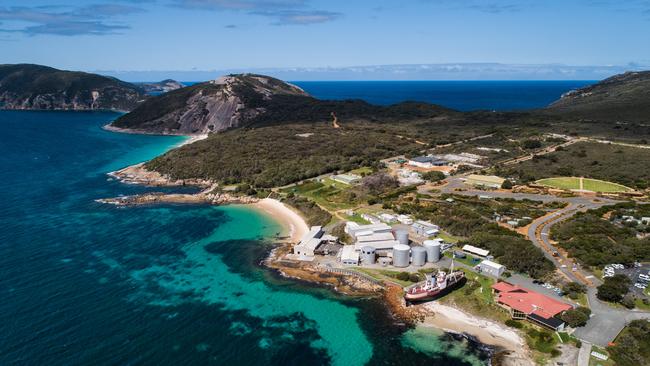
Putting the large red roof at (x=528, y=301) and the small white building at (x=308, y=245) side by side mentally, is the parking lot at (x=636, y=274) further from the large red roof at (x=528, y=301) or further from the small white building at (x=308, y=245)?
the small white building at (x=308, y=245)

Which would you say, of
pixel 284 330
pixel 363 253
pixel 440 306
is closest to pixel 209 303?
pixel 284 330

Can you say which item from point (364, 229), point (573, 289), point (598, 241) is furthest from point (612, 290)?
point (364, 229)

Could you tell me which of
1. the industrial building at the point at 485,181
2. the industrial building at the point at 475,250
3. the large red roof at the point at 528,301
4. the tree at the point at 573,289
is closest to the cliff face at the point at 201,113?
the industrial building at the point at 485,181

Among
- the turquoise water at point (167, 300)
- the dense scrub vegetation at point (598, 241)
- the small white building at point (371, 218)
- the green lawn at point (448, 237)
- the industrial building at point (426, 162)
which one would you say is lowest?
the turquoise water at point (167, 300)

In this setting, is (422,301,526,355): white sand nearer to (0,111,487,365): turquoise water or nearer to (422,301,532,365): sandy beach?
(422,301,532,365): sandy beach

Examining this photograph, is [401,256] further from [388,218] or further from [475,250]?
[388,218]

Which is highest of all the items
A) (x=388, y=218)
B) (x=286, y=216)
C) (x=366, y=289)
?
(x=388, y=218)
